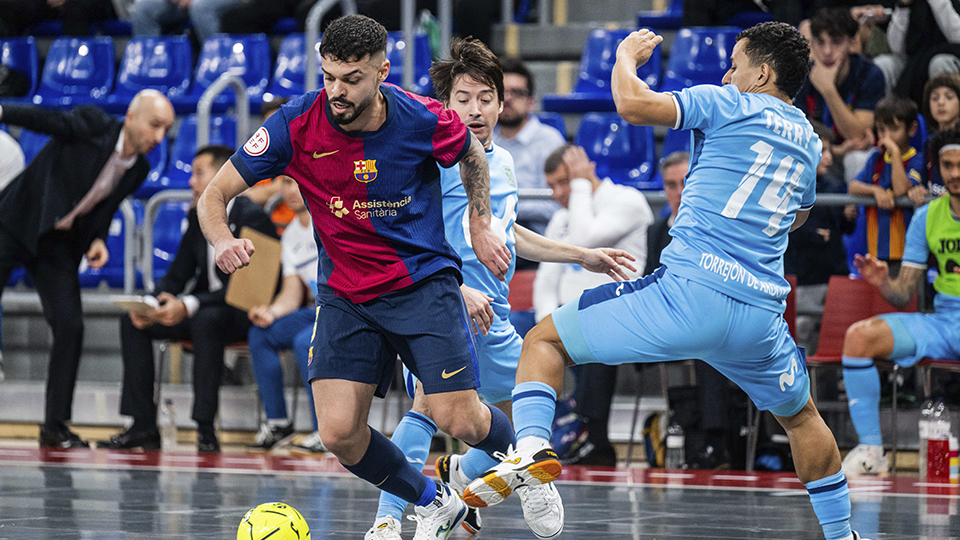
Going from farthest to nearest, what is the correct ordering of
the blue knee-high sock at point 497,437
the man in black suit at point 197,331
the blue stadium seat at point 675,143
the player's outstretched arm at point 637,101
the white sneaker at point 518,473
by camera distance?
the blue stadium seat at point 675,143 → the man in black suit at point 197,331 → the blue knee-high sock at point 497,437 → the player's outstretched arm at point 637,101 → the white sneaker at point 518,473

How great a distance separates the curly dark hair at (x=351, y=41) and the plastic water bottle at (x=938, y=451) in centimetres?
457

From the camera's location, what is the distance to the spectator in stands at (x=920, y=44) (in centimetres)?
842

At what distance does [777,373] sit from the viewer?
3.99 m

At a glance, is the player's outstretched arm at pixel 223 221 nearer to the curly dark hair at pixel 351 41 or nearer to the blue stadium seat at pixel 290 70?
the curly dark hair at pixel 351 41

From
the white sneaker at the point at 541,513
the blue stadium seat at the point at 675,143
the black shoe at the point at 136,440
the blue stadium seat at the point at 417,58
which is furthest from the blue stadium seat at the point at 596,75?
the white sneaker at the point at 541,513

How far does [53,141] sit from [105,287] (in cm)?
208

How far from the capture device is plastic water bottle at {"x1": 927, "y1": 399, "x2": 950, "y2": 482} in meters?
6.92

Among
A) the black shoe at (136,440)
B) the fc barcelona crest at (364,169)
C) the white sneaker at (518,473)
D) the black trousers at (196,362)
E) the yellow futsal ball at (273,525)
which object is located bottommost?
the black shoe at (136,440)

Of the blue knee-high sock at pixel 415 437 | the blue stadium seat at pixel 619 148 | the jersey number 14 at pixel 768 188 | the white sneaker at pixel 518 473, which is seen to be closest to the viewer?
the white sneaker at pixel 518 473

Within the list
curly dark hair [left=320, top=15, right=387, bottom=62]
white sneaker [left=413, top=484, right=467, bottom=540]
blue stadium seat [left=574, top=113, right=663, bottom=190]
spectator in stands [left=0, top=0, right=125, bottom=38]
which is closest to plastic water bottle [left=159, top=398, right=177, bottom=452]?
blue stadium seat [left=574, top=113, right=663, bottom=190]

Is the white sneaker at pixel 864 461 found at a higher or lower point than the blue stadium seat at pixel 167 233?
lower

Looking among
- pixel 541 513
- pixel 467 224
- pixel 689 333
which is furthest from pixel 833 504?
pixel 467 224

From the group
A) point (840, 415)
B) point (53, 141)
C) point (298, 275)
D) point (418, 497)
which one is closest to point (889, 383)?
point (840, 415)

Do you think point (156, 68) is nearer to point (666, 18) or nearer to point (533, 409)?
point (666, 18)
